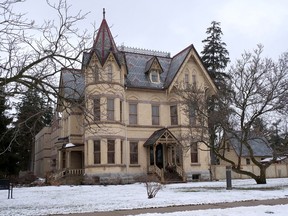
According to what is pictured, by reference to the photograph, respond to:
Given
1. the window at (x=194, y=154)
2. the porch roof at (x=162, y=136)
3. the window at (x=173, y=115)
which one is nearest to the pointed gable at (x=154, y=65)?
the window at (x=173, y=115)

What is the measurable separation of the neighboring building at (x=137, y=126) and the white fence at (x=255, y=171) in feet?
3.97

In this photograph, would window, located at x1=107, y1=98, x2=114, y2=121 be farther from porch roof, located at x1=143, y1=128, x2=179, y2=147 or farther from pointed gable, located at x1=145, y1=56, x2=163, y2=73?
pointed gable, located at x1=145, y1=56, x2=163, y2=73

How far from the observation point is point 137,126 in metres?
37.1

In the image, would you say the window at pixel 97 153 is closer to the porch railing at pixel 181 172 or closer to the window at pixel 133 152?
the window at pixel 133 152

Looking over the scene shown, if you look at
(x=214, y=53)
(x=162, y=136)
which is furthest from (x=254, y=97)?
(x=214, y=53)

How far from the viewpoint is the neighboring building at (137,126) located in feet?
112

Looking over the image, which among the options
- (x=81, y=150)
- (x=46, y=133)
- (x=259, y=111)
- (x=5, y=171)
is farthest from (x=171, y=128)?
(x=46, y=133)

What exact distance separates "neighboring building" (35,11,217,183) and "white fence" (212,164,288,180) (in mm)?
1209

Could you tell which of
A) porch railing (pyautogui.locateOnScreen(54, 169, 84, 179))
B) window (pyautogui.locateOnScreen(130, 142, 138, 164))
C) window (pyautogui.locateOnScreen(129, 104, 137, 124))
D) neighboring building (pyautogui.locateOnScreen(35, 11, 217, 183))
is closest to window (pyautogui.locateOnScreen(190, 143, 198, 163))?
neighboring building (pyautogui.locateOnScreen(35, 11, 217, 183))

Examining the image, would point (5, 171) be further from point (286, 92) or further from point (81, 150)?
point (286, 92)

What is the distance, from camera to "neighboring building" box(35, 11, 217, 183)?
3422 centimetres

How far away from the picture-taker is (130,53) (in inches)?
1599

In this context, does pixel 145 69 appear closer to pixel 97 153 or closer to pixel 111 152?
pixel 111 152

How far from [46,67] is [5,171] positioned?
35705mm
